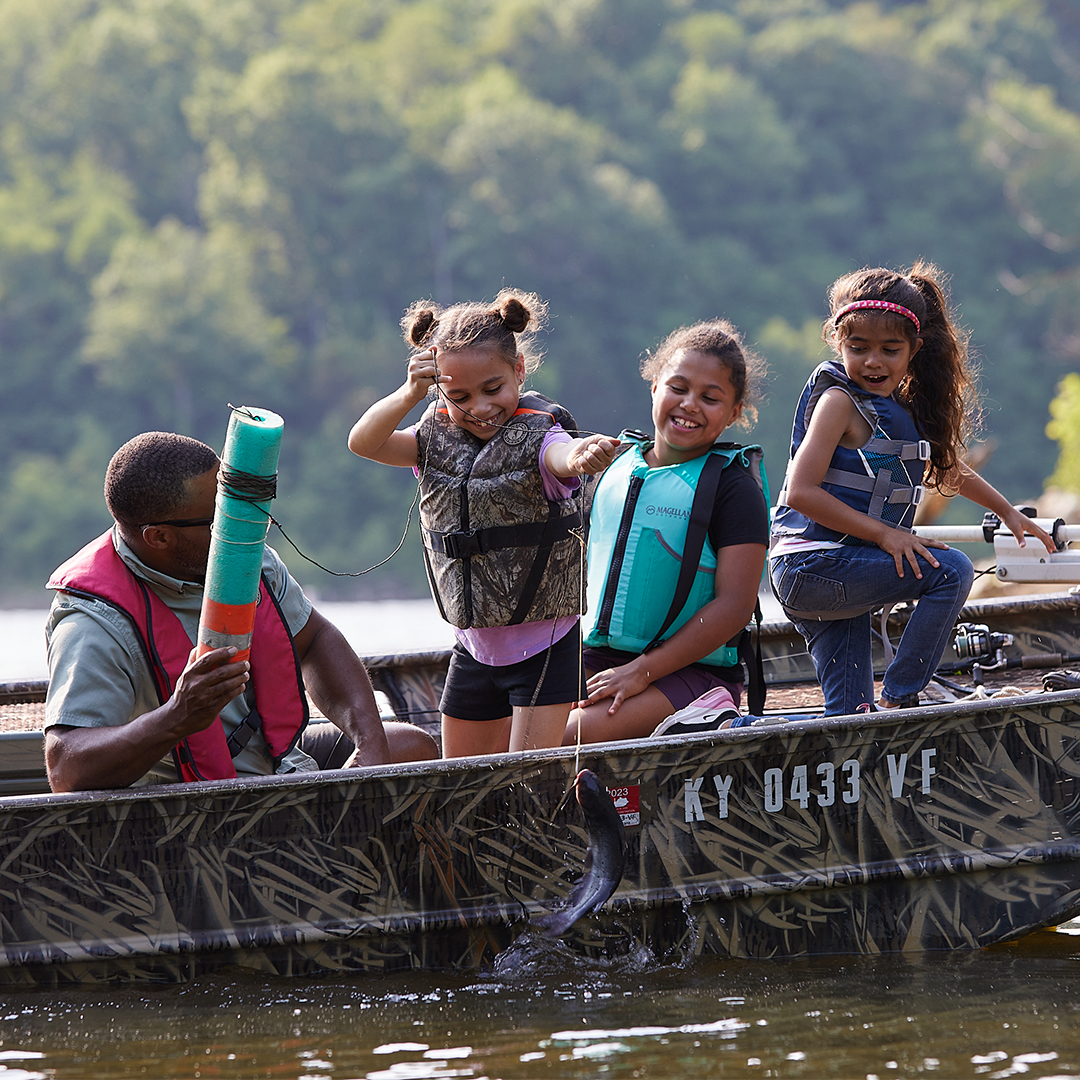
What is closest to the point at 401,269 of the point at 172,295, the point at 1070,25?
the point at 172,295

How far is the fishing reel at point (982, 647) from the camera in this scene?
5.20m

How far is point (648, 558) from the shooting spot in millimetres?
4082

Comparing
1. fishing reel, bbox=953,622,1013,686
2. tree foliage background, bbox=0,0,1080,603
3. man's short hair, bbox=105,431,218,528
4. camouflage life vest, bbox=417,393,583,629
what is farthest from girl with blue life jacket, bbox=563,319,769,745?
tree foliage background, bbox=0,0,1080,603

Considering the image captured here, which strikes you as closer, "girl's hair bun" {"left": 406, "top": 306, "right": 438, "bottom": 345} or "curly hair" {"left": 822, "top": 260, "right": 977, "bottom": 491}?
"girl's hair bun" {"left": 406, "top": 306, "right": 438, "bottom": 345}

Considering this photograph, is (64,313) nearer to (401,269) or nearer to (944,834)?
(401,269)

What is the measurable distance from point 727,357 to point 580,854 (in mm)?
1454

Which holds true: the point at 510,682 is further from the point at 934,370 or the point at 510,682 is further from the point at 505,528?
the point at 934,370

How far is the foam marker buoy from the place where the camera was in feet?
10.0

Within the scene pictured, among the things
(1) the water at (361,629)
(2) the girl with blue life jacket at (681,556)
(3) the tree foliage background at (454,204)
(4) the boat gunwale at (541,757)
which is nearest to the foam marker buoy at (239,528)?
(4) the boat gunwale at (541,757)

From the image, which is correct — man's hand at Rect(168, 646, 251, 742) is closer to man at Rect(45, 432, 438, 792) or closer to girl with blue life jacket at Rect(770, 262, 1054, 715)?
man at Rect(45, 432, 438, 792)

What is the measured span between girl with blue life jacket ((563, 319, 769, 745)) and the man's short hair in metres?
1.30

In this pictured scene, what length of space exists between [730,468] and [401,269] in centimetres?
3631

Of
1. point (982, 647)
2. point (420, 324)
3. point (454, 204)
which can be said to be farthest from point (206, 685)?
point (454, 204)

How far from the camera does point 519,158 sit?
4056 cm
